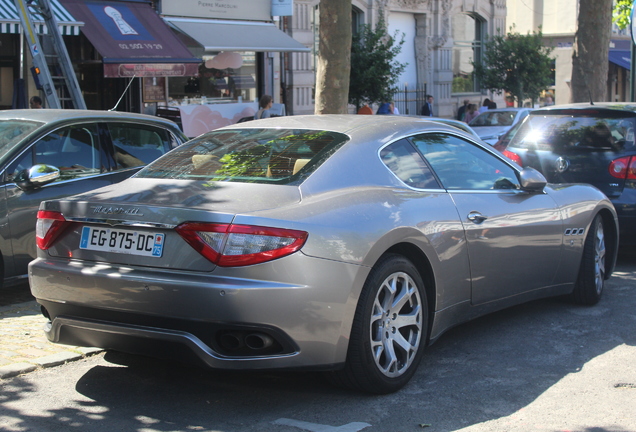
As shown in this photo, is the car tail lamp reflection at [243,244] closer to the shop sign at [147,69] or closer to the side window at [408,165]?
the side window at [408,165]

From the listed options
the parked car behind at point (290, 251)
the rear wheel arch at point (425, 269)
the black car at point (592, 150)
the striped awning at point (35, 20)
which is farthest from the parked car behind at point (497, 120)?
the rear wheel arch at point (425, 269)

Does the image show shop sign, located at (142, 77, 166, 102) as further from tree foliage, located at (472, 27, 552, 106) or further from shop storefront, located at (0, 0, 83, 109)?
tree foliage, located at (472, 27, 552, 106)

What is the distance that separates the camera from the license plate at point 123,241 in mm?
4184

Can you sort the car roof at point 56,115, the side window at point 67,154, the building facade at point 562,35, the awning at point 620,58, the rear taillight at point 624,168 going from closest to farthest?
the side window at point 67,154 < the car roof at point 56,115 < the rear taillight at point 624,168 < the awning at point 620,58 < the building facade at point 562,35

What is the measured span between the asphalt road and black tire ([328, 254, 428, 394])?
13 centimetres

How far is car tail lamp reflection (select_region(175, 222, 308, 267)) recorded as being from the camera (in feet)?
13.2

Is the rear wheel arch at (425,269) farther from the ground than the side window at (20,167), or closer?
closer

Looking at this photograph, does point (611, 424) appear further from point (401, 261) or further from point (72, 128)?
point (72, 128)

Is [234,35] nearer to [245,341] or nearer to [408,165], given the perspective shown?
[408,165]

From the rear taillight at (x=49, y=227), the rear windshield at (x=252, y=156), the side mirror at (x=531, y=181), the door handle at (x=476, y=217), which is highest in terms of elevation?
the rear windshield at (x=252, y=156)

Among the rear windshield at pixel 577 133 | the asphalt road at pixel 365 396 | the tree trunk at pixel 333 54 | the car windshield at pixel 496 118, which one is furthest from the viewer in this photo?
the car windshield at pixel 496 118

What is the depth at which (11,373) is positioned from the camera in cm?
495

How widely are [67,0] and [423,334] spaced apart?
1387 centimetres

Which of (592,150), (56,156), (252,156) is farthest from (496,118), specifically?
(252,156)
